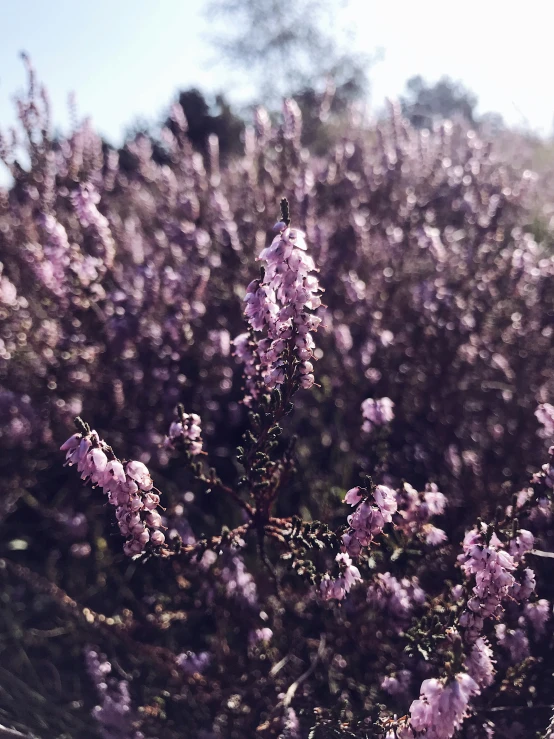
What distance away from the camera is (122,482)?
154 centimetres

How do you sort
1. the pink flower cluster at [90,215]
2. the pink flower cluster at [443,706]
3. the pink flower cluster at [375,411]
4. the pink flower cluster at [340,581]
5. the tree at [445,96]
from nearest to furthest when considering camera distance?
the pink flower cluster at [443,706], the pink flower cluster at [340,581], the pink flower cluster at [375,411], the pink flower cluster at [90,215], the tree at [445,96]

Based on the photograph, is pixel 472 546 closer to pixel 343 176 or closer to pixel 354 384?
pixel 354 384

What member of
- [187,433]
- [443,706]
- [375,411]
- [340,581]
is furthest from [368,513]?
[375,411]

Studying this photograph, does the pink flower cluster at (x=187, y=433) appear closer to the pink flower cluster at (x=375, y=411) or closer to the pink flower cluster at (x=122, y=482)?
the pink flower cluster at (x=122, y=482)

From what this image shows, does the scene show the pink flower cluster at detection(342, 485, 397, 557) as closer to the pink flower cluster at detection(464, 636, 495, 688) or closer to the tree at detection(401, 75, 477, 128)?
the pink flower cluster at detection(464, 636, 495, 688)

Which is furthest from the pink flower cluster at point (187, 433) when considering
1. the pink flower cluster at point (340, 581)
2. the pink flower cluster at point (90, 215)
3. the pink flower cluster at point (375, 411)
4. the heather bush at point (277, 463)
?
the pink flower cluster at point (90, 215)

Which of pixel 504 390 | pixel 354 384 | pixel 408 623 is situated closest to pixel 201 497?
pixel 354 384

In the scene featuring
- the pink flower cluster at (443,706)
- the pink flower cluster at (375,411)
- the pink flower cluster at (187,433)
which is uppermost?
the pink flower cluster at (375,411)

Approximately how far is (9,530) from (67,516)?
2.12 ft

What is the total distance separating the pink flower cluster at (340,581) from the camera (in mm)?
1670

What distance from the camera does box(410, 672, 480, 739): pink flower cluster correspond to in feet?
4.76

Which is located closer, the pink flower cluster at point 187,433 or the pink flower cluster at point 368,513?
the pink flower cluster at point 368,513

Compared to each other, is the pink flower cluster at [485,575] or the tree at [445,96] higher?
the tree at [445,96]

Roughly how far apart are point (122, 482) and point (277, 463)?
0.66m
